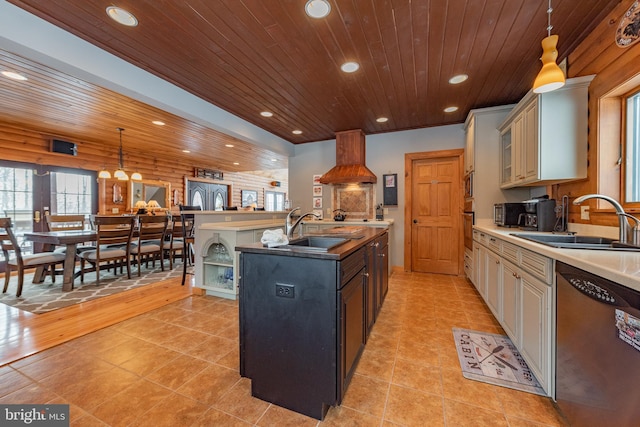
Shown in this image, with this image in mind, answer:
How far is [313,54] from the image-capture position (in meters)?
2.43

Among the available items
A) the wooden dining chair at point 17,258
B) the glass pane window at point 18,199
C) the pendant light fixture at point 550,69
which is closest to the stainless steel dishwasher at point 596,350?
the pendant light fixture at point 550,69

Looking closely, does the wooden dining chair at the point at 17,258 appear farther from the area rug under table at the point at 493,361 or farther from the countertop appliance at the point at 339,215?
the area rug under table at the point at 493,361

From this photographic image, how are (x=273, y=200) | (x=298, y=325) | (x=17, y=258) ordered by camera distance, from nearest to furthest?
(x=298, y=325) → (x=17, y=258) → (x=273, y=200)

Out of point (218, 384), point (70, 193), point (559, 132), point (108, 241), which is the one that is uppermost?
point (559, 132)

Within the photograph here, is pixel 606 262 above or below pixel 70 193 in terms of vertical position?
below

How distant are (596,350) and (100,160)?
7.90m

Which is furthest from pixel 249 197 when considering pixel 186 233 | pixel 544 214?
pixel 544 214

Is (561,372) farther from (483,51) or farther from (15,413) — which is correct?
(15,413)

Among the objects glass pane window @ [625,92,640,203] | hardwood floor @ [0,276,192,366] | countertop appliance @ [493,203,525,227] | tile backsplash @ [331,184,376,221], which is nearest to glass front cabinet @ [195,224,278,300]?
hardwood floor @ [0,276,192,366]

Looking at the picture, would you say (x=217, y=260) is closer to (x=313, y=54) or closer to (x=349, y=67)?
(x=313, y=54)

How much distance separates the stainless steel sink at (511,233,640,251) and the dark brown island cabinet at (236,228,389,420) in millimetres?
1342

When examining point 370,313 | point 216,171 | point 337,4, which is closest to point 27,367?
point 370,313

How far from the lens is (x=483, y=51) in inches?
93.7

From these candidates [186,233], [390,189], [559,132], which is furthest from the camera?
[390,189]
